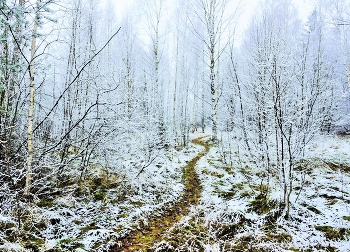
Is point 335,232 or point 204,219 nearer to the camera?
point 335,232

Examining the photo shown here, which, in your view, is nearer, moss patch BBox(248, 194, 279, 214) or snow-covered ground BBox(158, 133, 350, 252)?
snow-covered ground BBox(158, 133, 350, 252)

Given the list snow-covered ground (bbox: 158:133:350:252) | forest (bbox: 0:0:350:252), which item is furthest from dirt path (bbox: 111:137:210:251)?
snow-covered ground (bbox: 158:133:350:252)

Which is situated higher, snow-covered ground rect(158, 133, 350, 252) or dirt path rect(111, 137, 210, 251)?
snow-covered ground rect(158, 133, 350, 252)

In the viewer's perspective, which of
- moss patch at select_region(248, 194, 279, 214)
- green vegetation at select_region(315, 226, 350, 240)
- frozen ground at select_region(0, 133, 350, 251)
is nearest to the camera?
frozen ground at select_region(0, 133, 350, 251)

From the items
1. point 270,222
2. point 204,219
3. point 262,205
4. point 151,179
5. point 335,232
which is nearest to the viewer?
point 335,232

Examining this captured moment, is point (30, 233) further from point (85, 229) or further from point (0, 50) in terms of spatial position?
point (0, 50)

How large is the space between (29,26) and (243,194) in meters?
6.79

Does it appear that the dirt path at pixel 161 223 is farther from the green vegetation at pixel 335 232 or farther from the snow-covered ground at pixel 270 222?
the green vegetation at pixel 335 232

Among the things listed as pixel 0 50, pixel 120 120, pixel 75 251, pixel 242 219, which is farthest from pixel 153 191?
pixel 0 50

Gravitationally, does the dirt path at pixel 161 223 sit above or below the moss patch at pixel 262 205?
below

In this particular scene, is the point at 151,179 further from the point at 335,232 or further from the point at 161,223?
the point at 335,232

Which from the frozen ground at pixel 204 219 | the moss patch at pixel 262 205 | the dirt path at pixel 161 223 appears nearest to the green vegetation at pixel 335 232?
the frozen ground at pixel 204 219

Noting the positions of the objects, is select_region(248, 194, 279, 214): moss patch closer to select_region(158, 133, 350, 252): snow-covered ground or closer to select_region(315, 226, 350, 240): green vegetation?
select_region(158, 133, 350, 252): snow-covered ground

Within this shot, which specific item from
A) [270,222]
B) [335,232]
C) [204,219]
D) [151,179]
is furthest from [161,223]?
[335,232]
